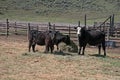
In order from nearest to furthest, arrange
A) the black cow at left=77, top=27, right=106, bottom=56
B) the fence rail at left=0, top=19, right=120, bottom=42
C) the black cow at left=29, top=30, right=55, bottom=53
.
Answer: the black cow at left=29, top=30, right=55, bottom=53 < the black cow at left=77, top=27, right=106, bottom=56 < the fence rail at left=0, top=19, right=120, bottom=42

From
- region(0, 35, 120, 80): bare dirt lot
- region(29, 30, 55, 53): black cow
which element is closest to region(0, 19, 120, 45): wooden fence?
region(29, 30, 55, 53): black cow

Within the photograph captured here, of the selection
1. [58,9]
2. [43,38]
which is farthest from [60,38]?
[58,9]

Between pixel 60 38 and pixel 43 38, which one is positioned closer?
pixel 43 38

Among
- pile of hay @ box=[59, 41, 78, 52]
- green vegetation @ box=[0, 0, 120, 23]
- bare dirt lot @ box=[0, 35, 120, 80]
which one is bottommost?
bare dirt lot @ box=[0, 35, 120, 80]

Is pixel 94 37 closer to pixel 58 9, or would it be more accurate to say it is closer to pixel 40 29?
pixel 40 29

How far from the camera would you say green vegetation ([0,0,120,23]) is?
58688 mm

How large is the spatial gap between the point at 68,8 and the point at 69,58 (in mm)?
53706

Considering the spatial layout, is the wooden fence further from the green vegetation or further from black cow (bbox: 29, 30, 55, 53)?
the green vegetation

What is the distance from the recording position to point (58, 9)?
67.9m

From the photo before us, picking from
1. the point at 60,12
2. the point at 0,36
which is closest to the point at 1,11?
the point at 60,12

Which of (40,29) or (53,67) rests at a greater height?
(40,29)

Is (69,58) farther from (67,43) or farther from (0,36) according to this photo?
(0,36)

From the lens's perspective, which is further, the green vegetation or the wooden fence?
the green vegetation

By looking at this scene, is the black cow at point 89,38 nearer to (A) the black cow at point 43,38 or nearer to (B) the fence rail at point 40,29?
(A) the black cow at point 43,38
